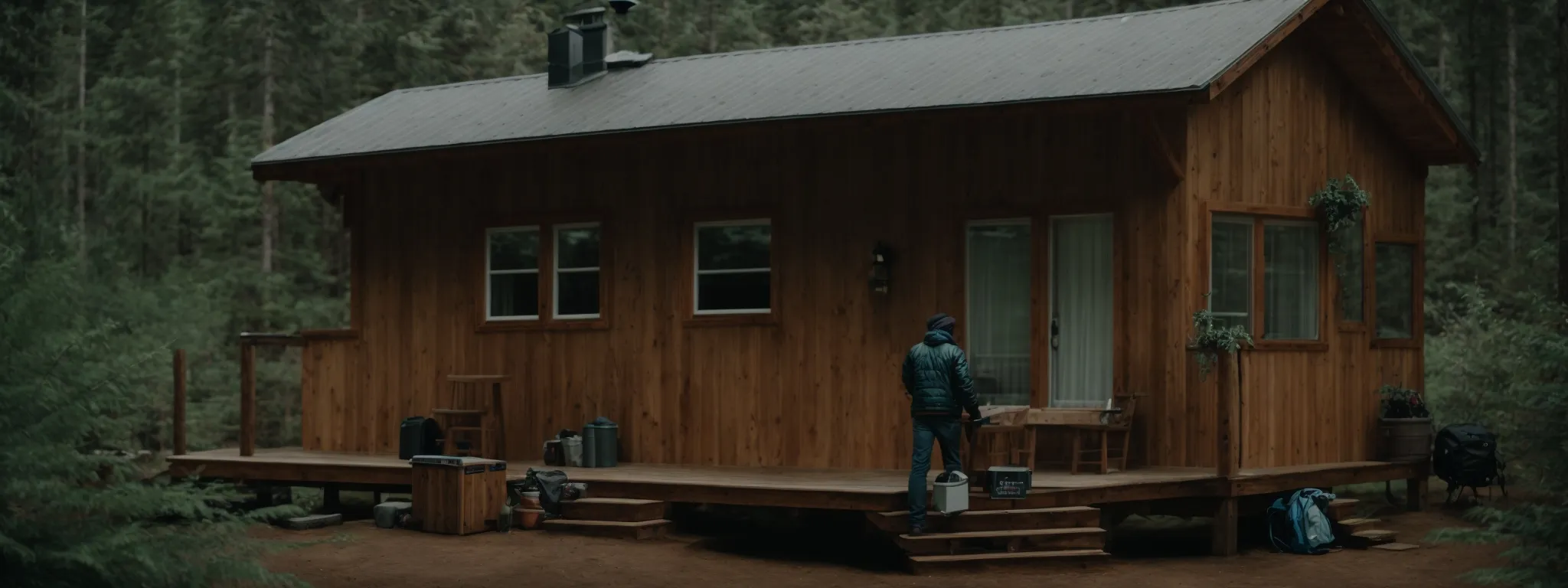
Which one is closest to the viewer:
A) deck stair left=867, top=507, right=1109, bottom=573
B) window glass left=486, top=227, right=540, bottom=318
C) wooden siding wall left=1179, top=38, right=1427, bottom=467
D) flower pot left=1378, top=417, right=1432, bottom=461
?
deck stair left=867, top=507, right=1109, bottom=573

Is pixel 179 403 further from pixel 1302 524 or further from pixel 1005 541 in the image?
pixel 1302 524

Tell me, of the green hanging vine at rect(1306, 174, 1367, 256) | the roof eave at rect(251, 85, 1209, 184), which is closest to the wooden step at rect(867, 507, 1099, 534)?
the roof eave at rect(251, 85, 1209, 184)

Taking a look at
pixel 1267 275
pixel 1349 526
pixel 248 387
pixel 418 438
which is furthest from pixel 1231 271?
pixel 248 387

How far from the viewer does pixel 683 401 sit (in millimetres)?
14773

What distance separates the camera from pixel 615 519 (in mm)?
12836

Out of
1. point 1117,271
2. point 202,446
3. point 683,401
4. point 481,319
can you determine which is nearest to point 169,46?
point 202,446

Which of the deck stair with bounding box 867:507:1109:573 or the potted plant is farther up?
the potted plant

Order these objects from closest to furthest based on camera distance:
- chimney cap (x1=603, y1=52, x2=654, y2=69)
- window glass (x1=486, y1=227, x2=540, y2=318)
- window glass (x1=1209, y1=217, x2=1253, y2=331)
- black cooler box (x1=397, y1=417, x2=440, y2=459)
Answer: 1. window glass (x1=1209, y1=217, x2=1253, y2=331)
2. black cooler box (x1=397, y1=417, x2=440, y2=459)
3. window glass (x1=486, y1=227, x2=540, y2=318)
4. chimney cap (x1=603, y1=52, x2=654, y2=69)

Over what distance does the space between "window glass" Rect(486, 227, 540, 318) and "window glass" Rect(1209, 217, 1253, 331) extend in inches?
244

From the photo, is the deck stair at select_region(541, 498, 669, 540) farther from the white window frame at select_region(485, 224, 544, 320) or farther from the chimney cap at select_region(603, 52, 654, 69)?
the chimney cap at select_region(603, 52, 654, 69)

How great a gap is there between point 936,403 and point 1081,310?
2390 mm

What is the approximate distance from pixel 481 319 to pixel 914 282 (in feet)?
14.7

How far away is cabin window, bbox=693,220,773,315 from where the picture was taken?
1446 cm

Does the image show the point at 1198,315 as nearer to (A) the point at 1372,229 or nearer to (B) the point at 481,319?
(A) the point at 1372,229
